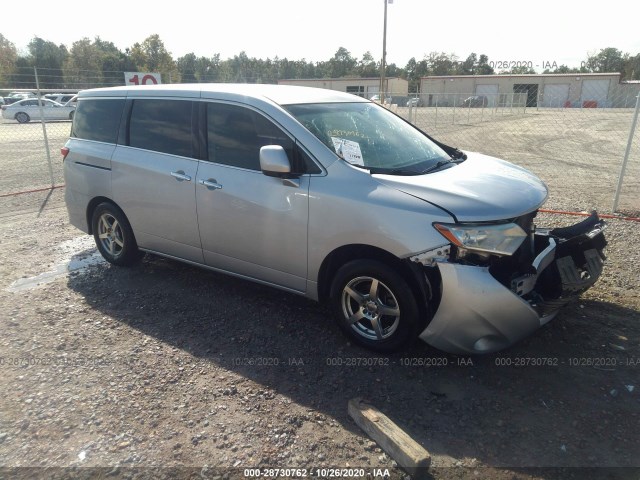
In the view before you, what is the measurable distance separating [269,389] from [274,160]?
5.30 feet

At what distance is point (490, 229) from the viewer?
307cm

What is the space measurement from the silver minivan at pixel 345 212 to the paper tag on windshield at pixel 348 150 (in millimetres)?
12

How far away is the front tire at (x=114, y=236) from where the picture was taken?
5031 mm

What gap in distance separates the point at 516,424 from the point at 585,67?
356 ft

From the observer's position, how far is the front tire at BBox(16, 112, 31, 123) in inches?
1077

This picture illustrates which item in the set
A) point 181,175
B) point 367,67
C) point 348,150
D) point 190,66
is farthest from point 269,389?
point 367,67

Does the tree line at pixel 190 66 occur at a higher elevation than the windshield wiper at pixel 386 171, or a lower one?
higher

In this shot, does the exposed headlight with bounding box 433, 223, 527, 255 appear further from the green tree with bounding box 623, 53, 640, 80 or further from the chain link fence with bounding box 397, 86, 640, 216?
the green tree with bounding box 623, 53, 640, 80

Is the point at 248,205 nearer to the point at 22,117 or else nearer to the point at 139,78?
the point at 139,78

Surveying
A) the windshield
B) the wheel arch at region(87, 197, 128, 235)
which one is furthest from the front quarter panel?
the wheel arch at region(87, 197, 128, 235)

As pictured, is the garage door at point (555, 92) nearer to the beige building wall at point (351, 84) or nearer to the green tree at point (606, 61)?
the beige building wall at point (351, 84)

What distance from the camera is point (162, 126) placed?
14.9 feet

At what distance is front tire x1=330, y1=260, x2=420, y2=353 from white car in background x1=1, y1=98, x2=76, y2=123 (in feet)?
94.3

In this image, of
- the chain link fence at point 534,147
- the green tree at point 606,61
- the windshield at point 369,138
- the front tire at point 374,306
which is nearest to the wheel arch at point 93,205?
the windshield at point 369,138
